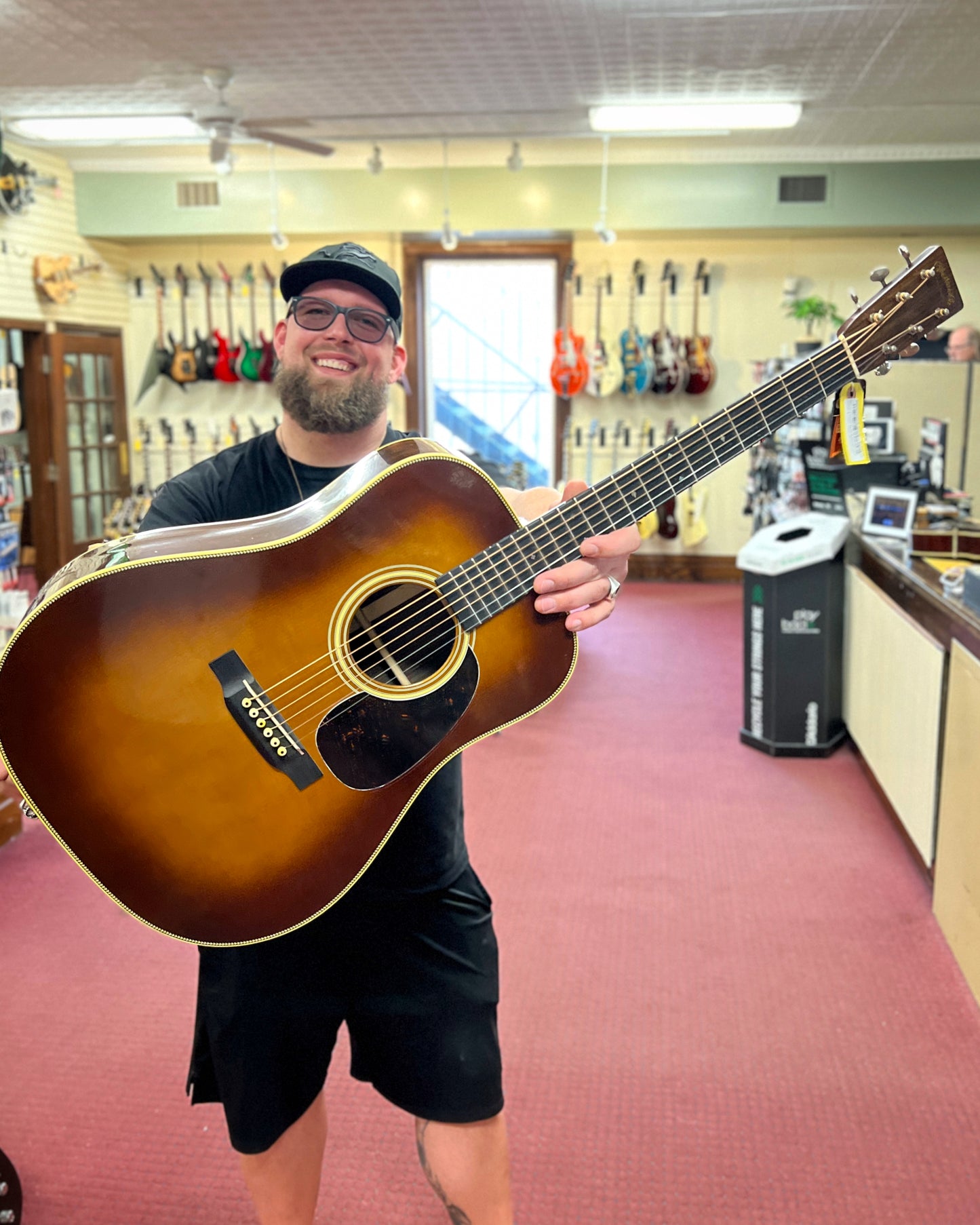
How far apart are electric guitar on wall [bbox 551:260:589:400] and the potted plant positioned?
63.4 inches

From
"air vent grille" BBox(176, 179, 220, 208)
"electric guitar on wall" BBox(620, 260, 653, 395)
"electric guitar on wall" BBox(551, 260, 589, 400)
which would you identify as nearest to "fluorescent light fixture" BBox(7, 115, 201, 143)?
"air vent grille" BBox(176, 179, 220, 208)

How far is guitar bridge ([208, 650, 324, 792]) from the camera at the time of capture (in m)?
1.23

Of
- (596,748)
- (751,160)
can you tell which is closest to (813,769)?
(596,748)

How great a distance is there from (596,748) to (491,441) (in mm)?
5102

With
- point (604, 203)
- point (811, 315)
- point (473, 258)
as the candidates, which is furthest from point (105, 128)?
point (811, 315)

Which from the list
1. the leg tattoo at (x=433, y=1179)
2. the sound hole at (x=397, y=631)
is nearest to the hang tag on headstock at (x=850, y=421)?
the sound hole at (x=397, y=631)

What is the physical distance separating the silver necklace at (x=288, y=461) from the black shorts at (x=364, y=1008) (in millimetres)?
607

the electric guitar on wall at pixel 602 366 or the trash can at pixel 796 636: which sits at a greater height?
the electric guitar on wall at pixel 602 366

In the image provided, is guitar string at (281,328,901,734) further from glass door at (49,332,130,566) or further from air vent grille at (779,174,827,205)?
air vent grille at (779,174,827,205)

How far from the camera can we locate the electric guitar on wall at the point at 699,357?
8016mm

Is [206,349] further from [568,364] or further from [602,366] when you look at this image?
[602,366]

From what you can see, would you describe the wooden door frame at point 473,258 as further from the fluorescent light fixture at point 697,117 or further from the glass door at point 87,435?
the glass door at point 87,435

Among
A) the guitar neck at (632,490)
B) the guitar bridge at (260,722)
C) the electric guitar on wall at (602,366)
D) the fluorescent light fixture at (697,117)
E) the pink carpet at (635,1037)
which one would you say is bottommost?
the pink carpet at (635,1037)

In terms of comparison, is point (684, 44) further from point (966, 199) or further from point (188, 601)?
point (188, 601)
